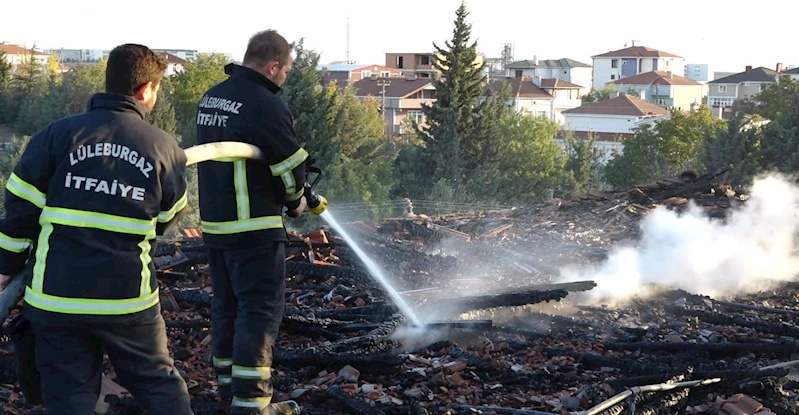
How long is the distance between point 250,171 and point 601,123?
261ft

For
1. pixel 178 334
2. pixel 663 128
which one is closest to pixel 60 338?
pixel 178 334

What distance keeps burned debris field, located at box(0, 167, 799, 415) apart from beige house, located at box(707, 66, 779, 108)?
307 feet

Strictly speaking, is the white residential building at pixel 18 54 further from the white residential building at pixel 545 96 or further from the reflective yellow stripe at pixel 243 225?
the reflective yellow stripe at pixel 243 225

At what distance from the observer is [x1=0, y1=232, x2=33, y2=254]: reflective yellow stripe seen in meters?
3.11

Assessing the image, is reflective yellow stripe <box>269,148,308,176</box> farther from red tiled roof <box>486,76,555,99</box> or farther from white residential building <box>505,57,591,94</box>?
white residential building <box>505,57,591,94</box>

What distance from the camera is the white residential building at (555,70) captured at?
114 m

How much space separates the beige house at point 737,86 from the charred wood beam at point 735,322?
93.8 m

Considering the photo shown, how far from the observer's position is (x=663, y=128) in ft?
179

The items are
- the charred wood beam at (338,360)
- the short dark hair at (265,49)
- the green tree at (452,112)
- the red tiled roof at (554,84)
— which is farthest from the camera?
the red tiled roof at (554,84)

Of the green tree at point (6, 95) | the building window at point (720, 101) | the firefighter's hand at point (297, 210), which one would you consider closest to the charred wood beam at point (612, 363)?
the firefighter's hand at point (297, 210)

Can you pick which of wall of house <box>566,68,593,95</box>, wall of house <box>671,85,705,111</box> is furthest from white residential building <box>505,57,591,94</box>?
wall of house <box>671,85,705,111</box>

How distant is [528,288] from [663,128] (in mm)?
50501

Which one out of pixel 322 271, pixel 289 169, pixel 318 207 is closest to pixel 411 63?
pixel 322 271

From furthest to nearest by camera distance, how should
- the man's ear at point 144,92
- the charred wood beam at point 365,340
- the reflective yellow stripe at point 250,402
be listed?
the charred wood beam at point 365,340
the reflective yellow stripe at point 250,402
the man's ear at point 144,92
